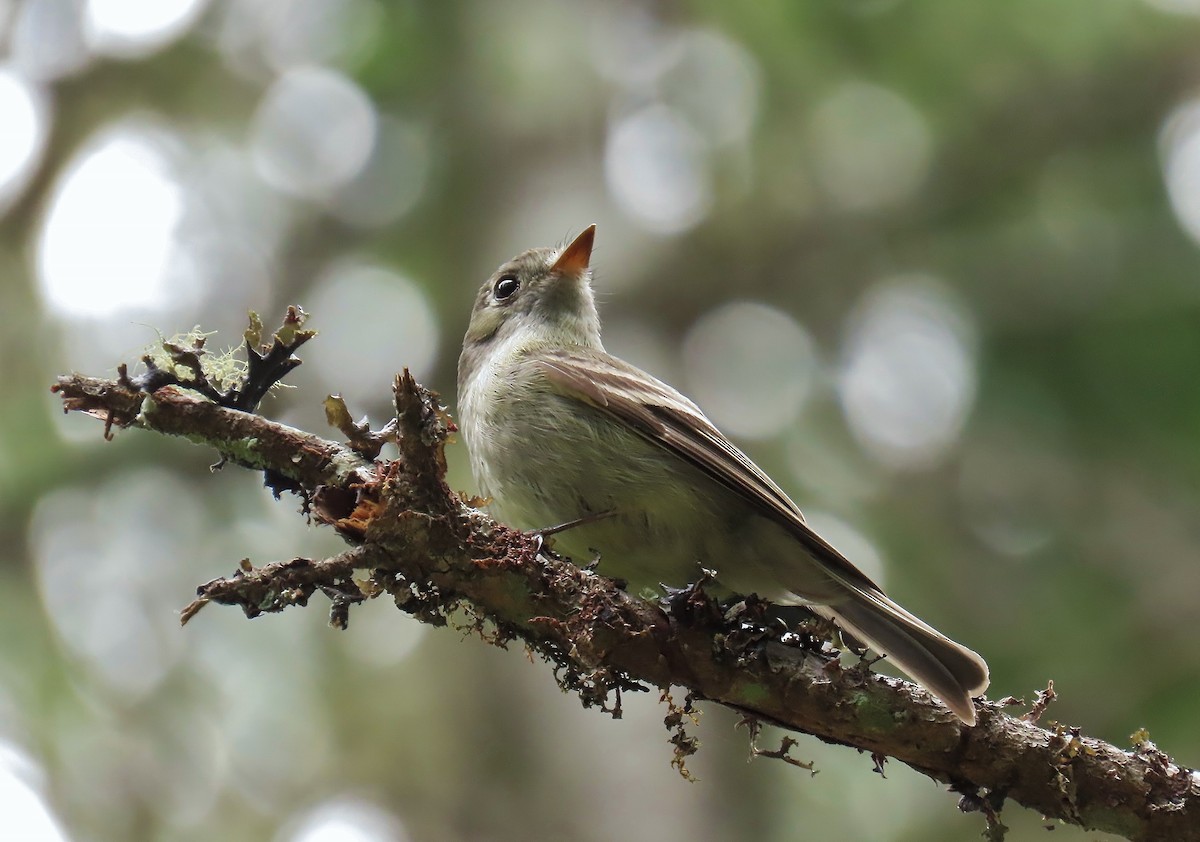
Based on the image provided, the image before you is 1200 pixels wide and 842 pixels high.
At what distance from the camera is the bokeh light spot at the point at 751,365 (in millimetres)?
6473

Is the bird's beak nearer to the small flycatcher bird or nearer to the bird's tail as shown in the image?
the small flycatcher bird

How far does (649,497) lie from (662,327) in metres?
2.73

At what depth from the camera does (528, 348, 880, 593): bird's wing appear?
3.75 meters

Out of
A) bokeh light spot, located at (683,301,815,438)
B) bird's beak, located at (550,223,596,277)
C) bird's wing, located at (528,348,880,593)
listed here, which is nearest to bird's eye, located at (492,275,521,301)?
bird's beak, located at (550,223,596,277)

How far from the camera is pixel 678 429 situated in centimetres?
409

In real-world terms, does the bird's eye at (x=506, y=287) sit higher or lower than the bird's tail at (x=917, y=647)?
higher

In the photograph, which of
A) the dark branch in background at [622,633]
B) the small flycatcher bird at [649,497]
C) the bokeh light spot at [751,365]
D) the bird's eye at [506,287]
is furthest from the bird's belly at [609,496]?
the bokeh light spot at [751,365]

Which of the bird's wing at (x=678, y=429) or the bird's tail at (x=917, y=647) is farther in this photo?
the bird's wing at (x=678, y=429)

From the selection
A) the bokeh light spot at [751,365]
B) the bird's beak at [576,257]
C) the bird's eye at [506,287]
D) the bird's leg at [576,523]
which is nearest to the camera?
the bird's leg at [576,523]

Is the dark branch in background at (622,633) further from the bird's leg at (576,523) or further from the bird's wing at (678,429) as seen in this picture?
the bird's wing at (678,429)

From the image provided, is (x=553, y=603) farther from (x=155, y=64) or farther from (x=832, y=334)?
(x=155, y=64)

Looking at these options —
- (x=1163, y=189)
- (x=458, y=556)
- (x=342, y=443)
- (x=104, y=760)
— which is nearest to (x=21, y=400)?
(x=104, y=760)

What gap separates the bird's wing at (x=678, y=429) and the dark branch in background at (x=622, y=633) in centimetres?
80

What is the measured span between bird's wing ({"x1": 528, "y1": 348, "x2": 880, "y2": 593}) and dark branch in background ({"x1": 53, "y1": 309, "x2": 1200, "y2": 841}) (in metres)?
0.80
